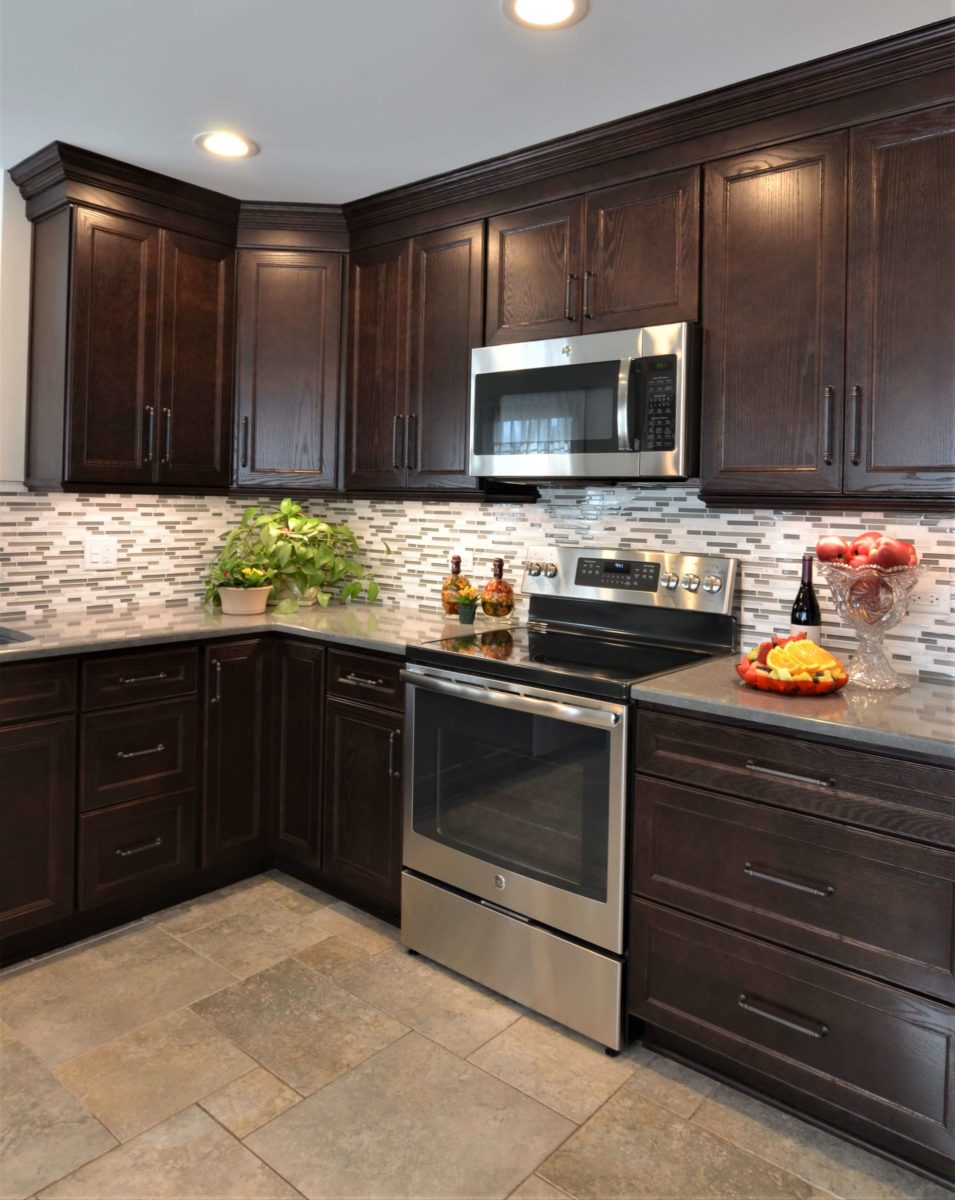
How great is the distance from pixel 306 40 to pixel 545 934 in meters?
2.27

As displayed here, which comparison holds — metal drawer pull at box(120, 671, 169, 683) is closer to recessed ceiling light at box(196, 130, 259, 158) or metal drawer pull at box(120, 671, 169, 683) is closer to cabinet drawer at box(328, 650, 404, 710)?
cabinet drawer at box(328, 650, 404, 710)

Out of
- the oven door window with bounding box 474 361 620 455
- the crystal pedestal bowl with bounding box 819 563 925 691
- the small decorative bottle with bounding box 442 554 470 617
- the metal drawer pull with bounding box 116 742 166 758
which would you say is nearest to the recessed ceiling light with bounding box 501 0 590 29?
the oven door window with bounding box 474 361 620 455

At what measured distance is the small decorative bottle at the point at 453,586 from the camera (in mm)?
3102

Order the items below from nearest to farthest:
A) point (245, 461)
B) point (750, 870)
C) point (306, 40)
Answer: point (750, 870)
point (306, 40)
point (245, 461)

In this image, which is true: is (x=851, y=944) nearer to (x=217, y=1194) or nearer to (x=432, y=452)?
(x=217, y=1194)

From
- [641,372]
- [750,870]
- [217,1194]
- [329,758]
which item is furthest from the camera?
[329,758]

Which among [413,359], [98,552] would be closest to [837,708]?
[413,359]

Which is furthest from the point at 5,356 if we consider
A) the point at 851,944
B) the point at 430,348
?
the point at 851,944

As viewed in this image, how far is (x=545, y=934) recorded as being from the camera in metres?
2.27

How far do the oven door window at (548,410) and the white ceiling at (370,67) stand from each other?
701mm

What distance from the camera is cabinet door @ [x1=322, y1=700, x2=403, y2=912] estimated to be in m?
2.71

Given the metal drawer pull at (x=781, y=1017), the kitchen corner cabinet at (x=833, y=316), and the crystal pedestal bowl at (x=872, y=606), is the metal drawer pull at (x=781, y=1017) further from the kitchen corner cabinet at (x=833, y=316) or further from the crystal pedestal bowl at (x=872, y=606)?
the kitchen corner cabinet at (x=833, y=316)

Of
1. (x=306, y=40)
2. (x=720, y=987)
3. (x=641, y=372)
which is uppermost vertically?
(x=306, y=40)

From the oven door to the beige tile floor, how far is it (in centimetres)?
32
